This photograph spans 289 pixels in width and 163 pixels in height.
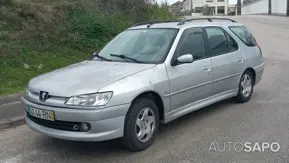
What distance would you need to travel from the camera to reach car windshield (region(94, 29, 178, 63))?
17.6ft

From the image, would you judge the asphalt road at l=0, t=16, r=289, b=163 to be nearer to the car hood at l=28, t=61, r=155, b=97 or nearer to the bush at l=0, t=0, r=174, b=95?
the car hood at l=28, t=61, r=155, b=97

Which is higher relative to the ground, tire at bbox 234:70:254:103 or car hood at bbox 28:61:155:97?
car hood at bbox 28:61:155:97

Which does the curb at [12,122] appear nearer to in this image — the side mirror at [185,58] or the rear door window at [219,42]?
the side mirror at [185,58]

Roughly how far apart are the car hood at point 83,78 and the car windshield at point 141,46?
0.24 meters

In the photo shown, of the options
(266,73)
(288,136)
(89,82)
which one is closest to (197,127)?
(288,136)

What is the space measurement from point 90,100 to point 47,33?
7.18 metres

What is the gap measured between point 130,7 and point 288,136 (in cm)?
1051

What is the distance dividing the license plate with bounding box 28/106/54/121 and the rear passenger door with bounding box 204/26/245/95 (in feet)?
9.21

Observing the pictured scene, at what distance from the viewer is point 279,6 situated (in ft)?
157

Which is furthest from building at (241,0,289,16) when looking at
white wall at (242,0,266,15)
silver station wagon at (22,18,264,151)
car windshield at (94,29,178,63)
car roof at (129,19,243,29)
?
car windshield at (94,29,178,63)

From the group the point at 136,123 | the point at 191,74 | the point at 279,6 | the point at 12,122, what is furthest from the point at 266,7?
the point at 136,123

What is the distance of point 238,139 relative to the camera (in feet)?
16.7

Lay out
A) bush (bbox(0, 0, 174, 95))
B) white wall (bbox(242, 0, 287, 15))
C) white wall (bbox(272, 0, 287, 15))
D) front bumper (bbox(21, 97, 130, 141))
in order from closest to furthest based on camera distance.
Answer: front bumper (bbox(21, 97, 130, 141)) → bush (bbox(0, 0, 174, 95)) → white wall (bbox(272, 0, 287, 15)) → white wall (bbox(242, 0, 287, 15))

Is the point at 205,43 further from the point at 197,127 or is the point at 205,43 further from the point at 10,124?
the point at 10,124
